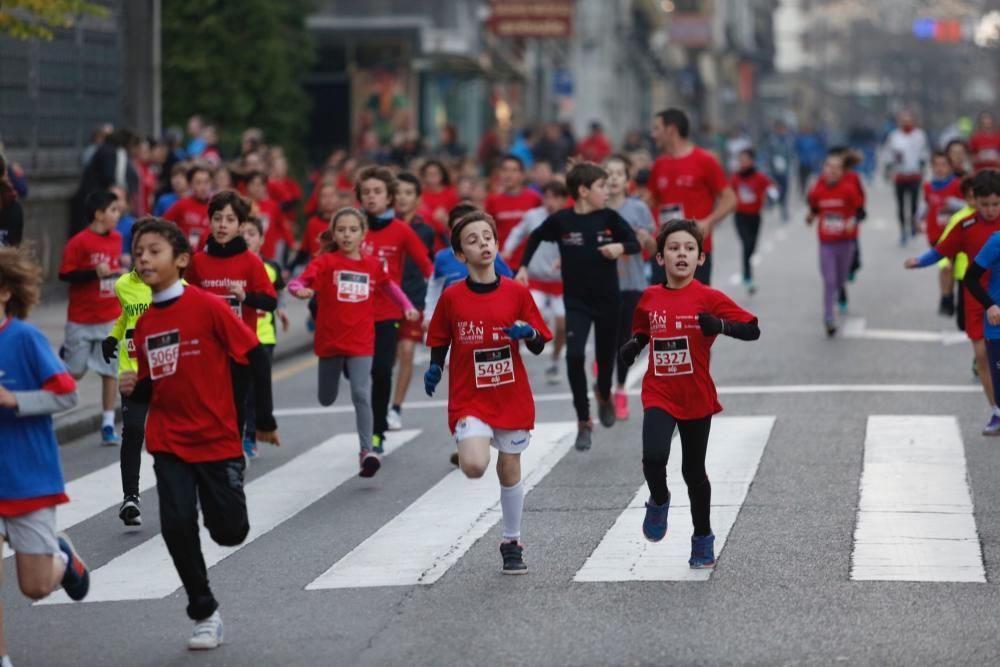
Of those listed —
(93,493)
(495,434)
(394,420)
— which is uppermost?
(495,434)

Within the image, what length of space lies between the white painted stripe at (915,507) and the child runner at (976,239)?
0.62 m

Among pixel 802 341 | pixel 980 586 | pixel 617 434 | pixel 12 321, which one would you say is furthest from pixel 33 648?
pixel 802 341

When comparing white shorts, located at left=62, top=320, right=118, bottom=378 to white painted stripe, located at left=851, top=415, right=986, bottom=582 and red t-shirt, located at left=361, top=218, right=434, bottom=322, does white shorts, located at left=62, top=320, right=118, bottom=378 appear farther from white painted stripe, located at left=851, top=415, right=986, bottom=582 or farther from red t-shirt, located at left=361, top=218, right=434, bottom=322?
white painted stripe, located at left=851, top=415, right=986, bottom=582

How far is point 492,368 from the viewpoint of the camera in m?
9.08

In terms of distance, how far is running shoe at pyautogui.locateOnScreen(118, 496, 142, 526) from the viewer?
10.6 metres

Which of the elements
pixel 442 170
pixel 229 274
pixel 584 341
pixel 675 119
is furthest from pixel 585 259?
pixel 442 170

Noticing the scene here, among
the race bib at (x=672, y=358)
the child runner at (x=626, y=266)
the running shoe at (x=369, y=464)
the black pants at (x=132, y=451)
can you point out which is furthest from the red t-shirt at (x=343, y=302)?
the race bib at (x=672, y=358)

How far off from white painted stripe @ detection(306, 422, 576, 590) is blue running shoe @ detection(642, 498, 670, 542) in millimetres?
906

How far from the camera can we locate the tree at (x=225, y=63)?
33094mm

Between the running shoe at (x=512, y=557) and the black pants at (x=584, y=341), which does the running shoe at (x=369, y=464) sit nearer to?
the black pants at (x=584, y=341)

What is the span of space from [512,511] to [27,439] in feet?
8.11

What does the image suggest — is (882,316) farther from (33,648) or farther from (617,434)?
(33,648)

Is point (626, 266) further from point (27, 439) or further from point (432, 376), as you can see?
point (27, 439)

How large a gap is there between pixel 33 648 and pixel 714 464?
16.8 ft
